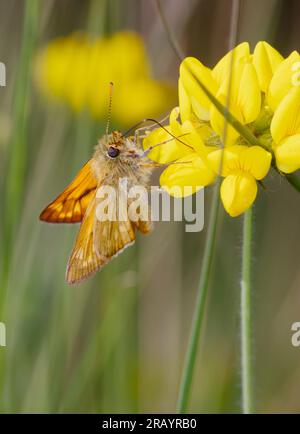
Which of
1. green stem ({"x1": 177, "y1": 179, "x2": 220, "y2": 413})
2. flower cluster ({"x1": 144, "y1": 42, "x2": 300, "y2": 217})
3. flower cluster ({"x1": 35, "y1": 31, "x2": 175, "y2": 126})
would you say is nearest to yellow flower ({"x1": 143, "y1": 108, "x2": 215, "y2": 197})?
flower cluster ({"x1": 144, "y1": 42, "x2": 300, "y2": 217})

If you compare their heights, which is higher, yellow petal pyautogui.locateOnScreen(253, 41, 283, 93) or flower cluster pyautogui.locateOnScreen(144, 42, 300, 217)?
yellow petal pyautogui.locateOnScreen(253, 41, 283, 93)

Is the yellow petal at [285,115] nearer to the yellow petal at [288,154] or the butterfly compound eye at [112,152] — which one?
the yellow petal at [288,154]

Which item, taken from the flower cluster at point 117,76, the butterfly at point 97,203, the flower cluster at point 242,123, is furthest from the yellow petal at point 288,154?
the flower cluster at point 117,76

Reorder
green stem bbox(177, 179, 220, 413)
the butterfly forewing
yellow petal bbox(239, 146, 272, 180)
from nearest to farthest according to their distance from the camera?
green stem bbox(177, 179, 220, 413), yellow petal bbox(239, 146, 272, 180), the butterfly forewing

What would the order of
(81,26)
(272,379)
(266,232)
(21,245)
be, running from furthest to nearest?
(81,26) → (266,232) → (272,379) → (21,245)

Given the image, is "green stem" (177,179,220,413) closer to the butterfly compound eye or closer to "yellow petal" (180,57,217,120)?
"yellow petal" (180,57,217,120)

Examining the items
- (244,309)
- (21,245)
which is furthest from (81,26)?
(244,309)

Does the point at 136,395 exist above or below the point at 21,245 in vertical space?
below

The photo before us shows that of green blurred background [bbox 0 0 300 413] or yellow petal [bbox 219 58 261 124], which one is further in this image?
green blurred background [bbox 0 0 300 413]

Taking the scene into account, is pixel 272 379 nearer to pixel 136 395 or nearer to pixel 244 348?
pixel 136 395
